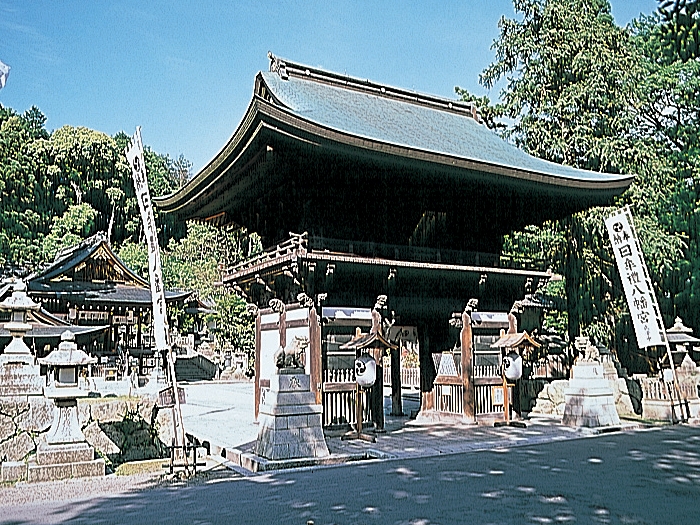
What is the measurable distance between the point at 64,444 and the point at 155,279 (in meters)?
2.72

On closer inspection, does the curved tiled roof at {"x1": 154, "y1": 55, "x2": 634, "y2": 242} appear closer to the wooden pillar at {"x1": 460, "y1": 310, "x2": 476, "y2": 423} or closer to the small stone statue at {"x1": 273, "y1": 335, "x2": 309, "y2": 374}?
the wooden pillar at {"x1": 460, "y1": 310, "x2": 476, "y2": 423}

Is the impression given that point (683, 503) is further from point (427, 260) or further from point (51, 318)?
point (51, 318)

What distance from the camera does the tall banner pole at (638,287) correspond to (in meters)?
15.1

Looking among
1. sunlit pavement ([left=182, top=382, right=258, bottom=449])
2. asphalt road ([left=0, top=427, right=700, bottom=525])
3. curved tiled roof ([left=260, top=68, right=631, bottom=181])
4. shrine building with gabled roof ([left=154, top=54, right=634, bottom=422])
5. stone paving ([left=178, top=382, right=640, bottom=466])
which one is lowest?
asphalt road ([left=0, top=427, right=700, bottom=525])

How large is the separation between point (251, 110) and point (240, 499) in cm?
621

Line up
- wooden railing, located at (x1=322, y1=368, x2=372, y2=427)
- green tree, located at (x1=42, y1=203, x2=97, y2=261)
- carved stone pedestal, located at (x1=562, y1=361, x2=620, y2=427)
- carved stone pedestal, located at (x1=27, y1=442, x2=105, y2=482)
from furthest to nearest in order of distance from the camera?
1. green tree, located at (x1=42, y1=203, x2=97, y2=261)
2. carved stone pedestal, located at (x1=562, y1=361, x2=620, y2=427)
3. wooden railing, located at (x1=322, y1=368, x2=372, y2=427)
4. carved stone pedestal, located at (x1=27, y1=442, x2=105, y2=482)

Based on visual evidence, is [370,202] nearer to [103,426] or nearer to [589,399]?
[589,399]

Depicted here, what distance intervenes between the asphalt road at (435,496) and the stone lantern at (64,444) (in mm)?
1574

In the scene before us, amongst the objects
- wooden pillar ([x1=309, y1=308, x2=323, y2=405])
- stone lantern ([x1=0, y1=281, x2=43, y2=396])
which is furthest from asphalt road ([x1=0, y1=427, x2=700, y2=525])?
stone lantern ([x1=0, y1=281, x2=43, y2=396])

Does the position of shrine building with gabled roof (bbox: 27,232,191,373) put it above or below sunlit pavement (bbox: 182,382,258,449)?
above

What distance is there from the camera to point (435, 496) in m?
7.25

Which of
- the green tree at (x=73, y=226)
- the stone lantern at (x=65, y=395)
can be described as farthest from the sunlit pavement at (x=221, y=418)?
the green tree at (x=73, y=226)

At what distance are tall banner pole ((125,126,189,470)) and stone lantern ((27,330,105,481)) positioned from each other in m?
1.25

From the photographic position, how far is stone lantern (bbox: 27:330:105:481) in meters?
8.70
